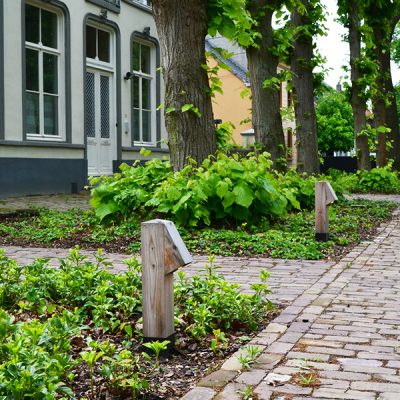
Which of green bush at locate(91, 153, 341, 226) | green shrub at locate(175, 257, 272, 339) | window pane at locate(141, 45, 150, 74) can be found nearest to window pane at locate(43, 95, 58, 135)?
window pane at locate(141, 45, 150, 74)

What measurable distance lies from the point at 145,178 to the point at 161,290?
6.28 m

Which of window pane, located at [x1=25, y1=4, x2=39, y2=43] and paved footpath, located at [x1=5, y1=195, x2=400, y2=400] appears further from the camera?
window pane, located at [x1=25, y1=4, x2=39, y2=43]

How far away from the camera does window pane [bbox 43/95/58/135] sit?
60.2ft

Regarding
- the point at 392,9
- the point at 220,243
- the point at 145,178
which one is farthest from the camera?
the point at 392,9

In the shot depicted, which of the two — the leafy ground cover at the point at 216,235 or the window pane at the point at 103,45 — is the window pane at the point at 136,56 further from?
the leafy ground cover at the point at 216,235

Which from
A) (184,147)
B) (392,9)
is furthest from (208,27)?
(392,9)

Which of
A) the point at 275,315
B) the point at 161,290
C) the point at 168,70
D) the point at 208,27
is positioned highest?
the point at 208,27

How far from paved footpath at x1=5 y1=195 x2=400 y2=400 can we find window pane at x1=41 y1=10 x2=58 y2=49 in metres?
11.4

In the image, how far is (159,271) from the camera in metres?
4.17

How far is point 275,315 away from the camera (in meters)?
5.25

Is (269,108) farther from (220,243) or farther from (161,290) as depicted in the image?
(161,290)

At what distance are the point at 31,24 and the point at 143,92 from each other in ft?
19.9

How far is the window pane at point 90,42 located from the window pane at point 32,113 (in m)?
3.17

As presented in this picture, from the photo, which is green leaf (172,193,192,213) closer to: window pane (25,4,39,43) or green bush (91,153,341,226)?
green bush (91,153,341,226)
